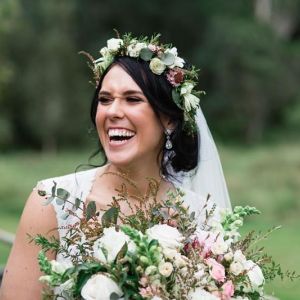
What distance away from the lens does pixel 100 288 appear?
7.00ft

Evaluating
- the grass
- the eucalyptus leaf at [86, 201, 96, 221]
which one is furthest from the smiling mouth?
the grass

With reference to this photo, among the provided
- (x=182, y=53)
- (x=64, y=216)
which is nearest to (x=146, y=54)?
(x=64, y=216)

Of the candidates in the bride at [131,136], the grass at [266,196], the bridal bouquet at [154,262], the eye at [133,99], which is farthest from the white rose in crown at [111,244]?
the grass at [266,196]

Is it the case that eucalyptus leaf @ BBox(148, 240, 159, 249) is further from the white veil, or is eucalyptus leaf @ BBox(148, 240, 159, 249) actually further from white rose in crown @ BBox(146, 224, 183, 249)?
the white veil

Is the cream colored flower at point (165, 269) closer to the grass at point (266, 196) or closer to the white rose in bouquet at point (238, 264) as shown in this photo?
the white rose in bouquet at point (238, 264)

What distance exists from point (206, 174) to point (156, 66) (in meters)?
0.88

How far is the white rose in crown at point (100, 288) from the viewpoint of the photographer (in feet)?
7.00

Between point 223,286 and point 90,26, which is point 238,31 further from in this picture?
point 223,286

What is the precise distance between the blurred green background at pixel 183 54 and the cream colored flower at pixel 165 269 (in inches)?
1072

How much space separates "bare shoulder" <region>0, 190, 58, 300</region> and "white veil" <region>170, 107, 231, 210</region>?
856 millimetres

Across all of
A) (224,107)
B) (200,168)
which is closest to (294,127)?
(224,107)

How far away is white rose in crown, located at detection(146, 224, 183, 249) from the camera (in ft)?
7.29

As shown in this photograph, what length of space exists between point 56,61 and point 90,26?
6847 mm

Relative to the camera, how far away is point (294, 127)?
4009cm
